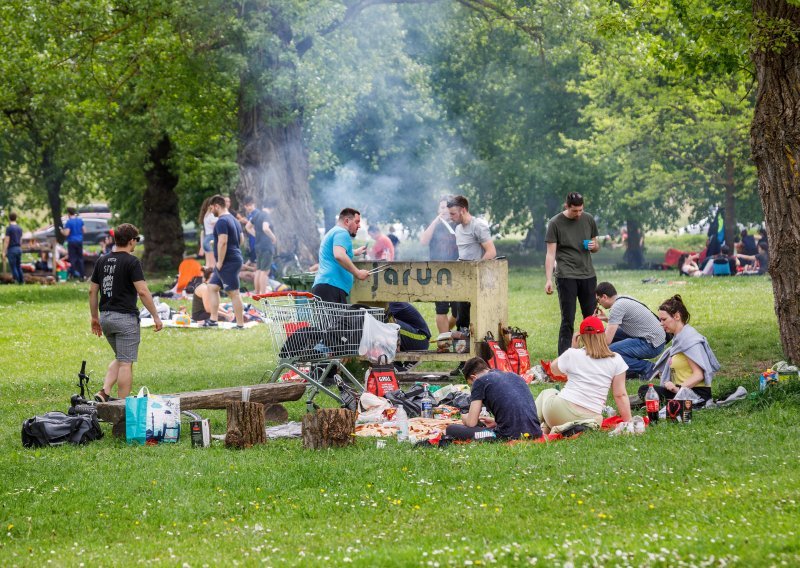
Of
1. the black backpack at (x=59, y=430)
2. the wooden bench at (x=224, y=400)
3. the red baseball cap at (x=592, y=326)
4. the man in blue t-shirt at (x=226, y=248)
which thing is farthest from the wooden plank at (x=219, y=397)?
the man in blue t-shirt at (x=226, y=248)

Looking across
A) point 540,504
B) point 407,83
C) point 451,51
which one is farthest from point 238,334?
point 451,51

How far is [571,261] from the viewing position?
1274 cm

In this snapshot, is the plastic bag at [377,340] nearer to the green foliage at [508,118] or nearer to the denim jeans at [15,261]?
the denim jeans at [15,261]

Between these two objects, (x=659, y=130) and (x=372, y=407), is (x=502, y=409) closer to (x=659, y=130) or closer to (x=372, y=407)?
(x=372, y=407)

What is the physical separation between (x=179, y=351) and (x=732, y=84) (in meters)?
19.2

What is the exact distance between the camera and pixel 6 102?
80.1ft

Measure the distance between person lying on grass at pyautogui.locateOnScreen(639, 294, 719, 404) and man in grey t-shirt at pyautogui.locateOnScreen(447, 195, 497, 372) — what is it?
3.35 m

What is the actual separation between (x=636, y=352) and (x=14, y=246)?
22.0m

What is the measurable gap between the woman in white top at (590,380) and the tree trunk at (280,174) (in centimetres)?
1645

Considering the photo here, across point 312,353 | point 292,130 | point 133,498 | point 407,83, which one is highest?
point 407,83

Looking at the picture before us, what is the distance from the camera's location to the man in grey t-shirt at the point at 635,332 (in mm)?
12148

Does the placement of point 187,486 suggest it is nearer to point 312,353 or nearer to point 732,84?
point 312,353

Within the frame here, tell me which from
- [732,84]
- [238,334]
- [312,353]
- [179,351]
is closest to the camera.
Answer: [312,353]

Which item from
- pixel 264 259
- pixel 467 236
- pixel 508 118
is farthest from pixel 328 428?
pixel 508 118
